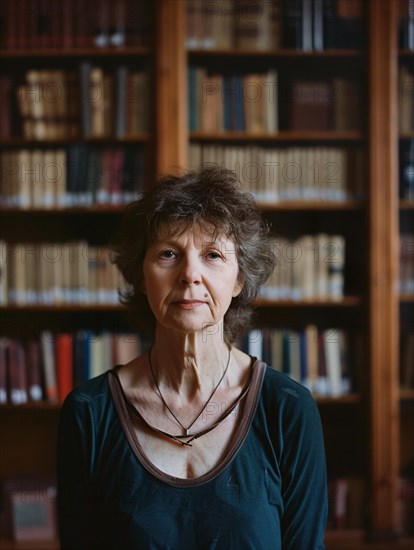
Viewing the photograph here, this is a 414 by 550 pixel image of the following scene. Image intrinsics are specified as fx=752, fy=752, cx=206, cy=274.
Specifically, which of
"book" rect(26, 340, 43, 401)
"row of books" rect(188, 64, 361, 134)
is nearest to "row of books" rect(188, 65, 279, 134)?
"row of books" rect(188, 64, 361, 134)

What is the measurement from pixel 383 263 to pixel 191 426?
1.89m

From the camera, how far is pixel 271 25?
9.95 feet

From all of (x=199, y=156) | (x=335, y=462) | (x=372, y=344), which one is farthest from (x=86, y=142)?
(x=335, y=462)

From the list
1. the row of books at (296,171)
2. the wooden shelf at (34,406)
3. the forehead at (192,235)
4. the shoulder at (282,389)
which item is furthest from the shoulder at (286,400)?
the wooden shelf at (34,406)

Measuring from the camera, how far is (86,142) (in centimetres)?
306

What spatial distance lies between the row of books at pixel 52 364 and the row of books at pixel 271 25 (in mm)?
1267

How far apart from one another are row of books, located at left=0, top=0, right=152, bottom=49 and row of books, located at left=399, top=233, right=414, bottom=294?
4.35 ft

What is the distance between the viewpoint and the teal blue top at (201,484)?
3.79ft

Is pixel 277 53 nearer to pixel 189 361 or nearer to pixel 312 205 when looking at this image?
pixel 312 205

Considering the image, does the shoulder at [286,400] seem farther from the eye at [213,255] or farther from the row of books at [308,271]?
the row of books at [308,271]

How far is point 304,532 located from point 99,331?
203 centimetres

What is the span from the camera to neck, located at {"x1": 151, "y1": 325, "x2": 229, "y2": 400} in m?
1.27

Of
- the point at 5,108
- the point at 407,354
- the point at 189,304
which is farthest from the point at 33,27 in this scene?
the point at 189,304

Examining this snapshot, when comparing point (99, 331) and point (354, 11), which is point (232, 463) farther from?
point (354, 11)
